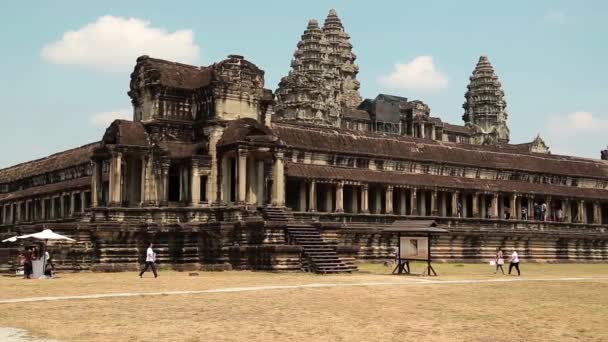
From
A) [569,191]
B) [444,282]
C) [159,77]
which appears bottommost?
[444,282]

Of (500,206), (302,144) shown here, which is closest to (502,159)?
(500,206)

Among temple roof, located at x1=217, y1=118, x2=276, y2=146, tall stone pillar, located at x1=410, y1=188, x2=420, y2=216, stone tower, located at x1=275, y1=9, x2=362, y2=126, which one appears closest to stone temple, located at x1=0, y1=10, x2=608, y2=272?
temple roof, located at x1=217, y1=118, x2=276, y2=146

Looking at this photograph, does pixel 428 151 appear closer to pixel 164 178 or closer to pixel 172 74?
pixel 172 74

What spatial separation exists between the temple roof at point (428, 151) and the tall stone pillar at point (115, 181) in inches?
512

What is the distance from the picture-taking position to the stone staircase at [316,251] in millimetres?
37875

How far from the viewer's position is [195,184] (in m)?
43.4

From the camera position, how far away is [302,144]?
2239 inches

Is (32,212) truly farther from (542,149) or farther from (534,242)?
(542,149)

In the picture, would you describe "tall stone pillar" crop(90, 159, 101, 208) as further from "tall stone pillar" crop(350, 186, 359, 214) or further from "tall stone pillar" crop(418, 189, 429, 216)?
"tall stone pillar" crop(418, 189, 429, 216)

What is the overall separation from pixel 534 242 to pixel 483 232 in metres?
5.80

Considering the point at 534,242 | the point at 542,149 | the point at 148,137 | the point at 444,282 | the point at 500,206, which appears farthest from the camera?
the point at 542,149

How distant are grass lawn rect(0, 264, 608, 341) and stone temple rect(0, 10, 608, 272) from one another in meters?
10.1

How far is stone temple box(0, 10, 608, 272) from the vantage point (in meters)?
40.5

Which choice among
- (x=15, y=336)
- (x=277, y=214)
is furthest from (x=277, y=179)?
(x=15, y=336)
